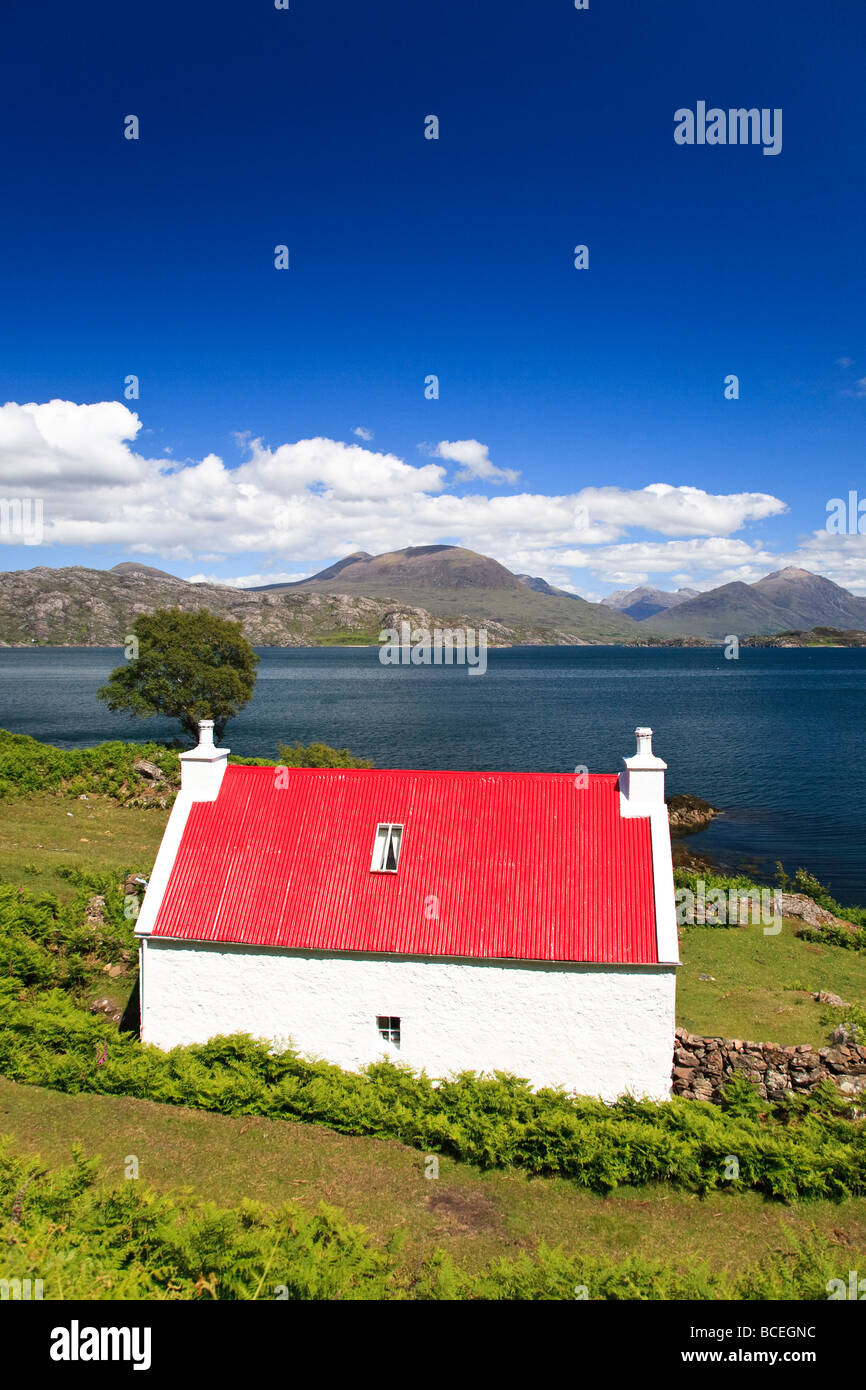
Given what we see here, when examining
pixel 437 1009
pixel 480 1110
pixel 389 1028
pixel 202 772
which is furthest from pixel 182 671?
pixel 480 1110

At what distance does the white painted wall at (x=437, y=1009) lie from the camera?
18234 millimetres

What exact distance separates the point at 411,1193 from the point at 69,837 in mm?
26679

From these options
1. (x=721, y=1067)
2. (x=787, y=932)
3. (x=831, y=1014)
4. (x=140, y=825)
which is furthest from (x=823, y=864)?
(x=140, y=825)

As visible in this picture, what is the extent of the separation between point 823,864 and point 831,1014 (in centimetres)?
2581

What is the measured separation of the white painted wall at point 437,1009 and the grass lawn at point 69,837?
11.5 meters

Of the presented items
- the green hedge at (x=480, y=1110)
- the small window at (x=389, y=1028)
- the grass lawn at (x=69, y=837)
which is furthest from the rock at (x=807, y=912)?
Result: the grass lawn at (x=69, y=837)

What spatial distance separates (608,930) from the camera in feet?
61.2

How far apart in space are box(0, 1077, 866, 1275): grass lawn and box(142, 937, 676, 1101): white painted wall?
2.37 meters

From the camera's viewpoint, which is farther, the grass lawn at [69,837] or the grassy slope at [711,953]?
the grass lawn at [69,837]

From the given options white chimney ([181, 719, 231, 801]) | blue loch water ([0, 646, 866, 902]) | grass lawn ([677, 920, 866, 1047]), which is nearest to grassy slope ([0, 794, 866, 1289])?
grass lawn ([677, 920, 866, 1047])

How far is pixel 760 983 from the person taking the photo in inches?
985

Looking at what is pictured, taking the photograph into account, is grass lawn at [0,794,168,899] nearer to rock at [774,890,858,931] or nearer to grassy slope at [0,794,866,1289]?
grassy slope at [0,794,866,1289]

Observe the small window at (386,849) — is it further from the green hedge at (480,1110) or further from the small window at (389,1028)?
the green hedge at (480,1110)

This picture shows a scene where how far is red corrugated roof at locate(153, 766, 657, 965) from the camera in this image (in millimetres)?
18875
